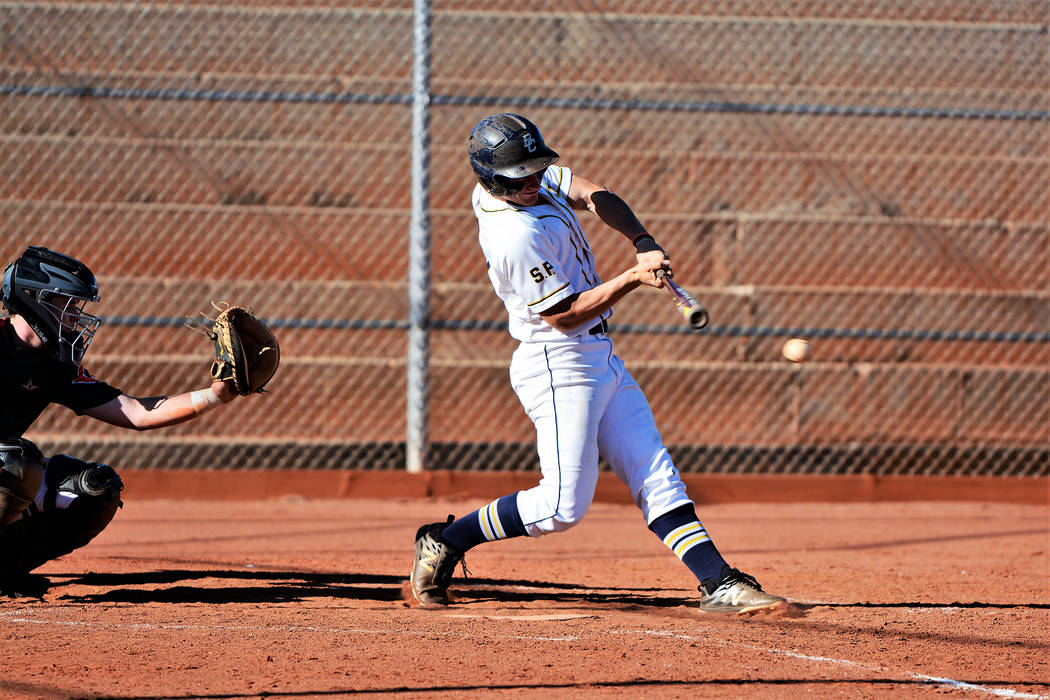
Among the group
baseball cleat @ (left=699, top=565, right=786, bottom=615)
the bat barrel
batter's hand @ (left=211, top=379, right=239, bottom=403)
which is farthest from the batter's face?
baseball cleat @ (left=699, top=565, right=786, bottom=615)

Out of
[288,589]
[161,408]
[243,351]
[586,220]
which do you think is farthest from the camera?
[586,220]

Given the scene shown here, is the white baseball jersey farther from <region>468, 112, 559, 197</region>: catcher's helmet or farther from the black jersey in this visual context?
the black jersey

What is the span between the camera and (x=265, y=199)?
9.01 metres

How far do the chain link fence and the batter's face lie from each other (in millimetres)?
3299

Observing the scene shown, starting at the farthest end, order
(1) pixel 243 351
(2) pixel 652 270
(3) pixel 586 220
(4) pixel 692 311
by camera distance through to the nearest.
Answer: (3) pixel 586 220, (1) pixel 243 351, (2) pixel 652 270, (4) pixel 692 311

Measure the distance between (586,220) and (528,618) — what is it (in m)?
5.19

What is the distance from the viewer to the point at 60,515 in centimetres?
418

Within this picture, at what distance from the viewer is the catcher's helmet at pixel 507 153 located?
391 centimetres

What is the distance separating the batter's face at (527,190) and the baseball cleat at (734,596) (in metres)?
1.37

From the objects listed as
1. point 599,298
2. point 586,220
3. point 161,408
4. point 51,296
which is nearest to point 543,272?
point 599,298

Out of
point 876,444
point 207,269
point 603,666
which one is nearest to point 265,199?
point 207,269

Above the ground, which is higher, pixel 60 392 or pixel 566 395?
pixel 566 395

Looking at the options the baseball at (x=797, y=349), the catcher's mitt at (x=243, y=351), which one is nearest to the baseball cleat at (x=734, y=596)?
the baseball at (x=797, y=349)

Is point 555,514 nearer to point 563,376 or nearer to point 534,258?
point 563,376
